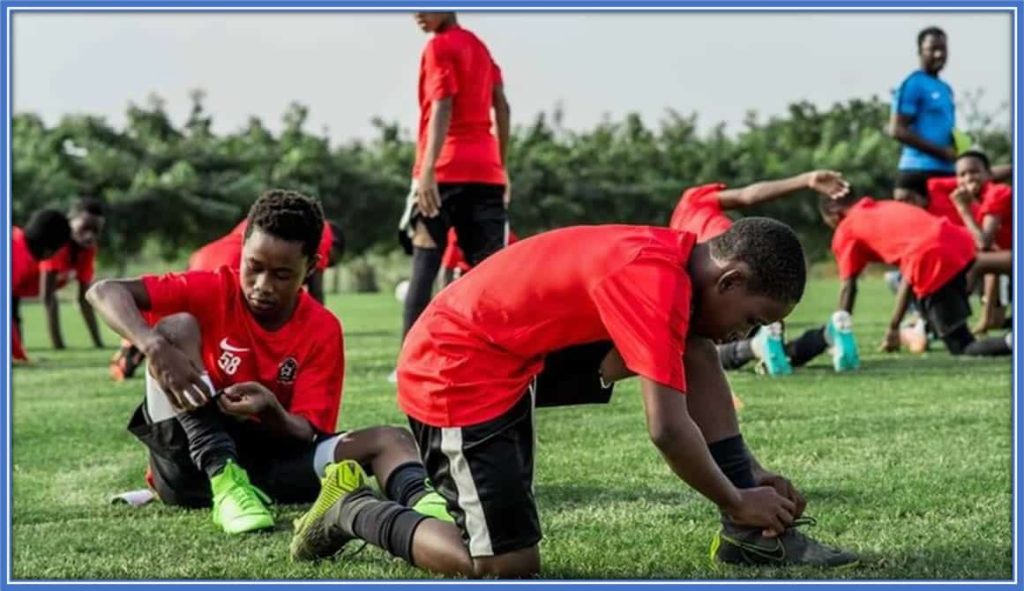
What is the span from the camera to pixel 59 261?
495 inches

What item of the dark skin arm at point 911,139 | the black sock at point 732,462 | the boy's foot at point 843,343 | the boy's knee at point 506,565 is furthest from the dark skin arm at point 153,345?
the dark skin arm at point 911,139

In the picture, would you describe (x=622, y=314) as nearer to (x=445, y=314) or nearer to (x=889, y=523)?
(x=445, y=314)

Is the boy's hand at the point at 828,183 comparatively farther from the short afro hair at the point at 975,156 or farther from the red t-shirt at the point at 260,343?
the short afro hair at the point at 975,156

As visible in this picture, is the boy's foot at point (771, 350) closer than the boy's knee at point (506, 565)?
No

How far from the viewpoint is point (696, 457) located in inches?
132

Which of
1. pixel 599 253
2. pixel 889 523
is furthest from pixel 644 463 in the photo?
pixel 599 253

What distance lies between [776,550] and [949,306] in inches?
222

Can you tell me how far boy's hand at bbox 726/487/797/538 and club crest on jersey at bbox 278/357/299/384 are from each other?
1.67 m

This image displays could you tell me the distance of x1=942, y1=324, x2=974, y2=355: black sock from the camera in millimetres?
8992

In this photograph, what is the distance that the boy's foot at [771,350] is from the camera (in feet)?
26.2

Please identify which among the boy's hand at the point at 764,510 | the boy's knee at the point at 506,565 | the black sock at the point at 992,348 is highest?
the boy's hand at the point at 764,510

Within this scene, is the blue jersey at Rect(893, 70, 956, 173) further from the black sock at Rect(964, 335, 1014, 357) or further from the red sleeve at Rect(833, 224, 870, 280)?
the black sock at Rect(964, 335, 1014, 357)

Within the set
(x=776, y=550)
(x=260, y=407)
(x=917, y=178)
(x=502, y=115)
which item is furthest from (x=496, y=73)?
(x=776, y=550)

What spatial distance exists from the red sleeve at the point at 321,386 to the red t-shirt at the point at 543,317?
3.25ft
